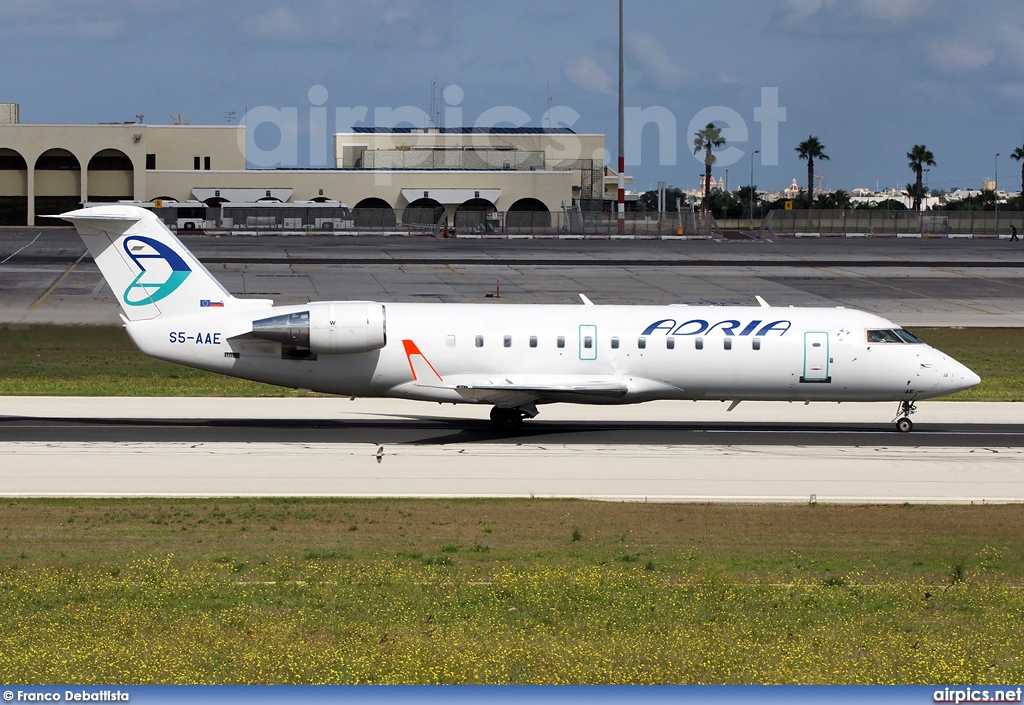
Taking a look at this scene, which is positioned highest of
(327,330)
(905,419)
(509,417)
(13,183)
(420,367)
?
(13,183)

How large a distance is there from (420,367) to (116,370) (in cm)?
1585

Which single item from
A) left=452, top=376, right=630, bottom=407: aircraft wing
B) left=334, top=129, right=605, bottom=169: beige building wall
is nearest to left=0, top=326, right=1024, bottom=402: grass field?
left=452, top=376, right=630, bottom=407: aircraft wing

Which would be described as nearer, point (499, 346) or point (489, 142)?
point (499, 346)

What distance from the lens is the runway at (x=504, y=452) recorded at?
23297 millimetres

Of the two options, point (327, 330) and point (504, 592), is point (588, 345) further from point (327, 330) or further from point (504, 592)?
point (504, 592)

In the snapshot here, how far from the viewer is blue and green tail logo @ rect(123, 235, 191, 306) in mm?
28656

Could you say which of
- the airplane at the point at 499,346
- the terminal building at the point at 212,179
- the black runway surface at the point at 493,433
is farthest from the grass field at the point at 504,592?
the terminal building at the point at 212,179

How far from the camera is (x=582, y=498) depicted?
886 inches

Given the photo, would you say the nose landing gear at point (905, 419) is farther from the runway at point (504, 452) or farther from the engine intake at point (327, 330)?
the engine intake at point (327, 330)

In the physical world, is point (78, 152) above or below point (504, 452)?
above

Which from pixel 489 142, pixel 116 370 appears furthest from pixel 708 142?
pixel 116 370

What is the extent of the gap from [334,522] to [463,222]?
10875 centimetres

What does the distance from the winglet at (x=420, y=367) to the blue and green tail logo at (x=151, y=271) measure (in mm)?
5600

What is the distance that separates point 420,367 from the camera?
94.9ft
